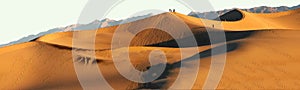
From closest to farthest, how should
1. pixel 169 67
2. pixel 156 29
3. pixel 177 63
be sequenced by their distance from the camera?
pixel 169 67
pixel 177 63
pixel 156 29

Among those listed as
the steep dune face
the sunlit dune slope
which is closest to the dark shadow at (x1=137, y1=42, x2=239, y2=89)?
the steep dune face

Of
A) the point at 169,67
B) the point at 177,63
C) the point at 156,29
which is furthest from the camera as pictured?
the point at 156,29

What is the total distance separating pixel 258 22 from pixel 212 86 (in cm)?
3233

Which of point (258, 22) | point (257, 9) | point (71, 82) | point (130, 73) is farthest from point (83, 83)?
point (257, 9)

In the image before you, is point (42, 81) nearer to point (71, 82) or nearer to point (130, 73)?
point (71, 82)

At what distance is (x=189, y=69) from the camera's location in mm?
17625

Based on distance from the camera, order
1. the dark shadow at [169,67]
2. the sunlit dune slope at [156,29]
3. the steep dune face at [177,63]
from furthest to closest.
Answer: the sunlit dune slope at [156,29] < the steep dune face at [177,63] < the dark shadow at [169,67]

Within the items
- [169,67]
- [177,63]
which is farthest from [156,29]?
[169,67]

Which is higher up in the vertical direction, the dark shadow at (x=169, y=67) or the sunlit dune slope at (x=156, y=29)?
the dark shadow at (x=169, y=67)

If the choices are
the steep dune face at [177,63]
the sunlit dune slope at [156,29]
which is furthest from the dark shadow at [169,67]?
the sunlit dune slope at [156,29]

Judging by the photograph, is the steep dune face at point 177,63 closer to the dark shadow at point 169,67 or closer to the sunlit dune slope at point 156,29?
the dark shadow at point 169,67

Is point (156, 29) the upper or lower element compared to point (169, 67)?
lower

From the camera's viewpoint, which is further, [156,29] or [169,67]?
[156,29]

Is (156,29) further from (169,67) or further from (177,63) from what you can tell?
(169,67)
